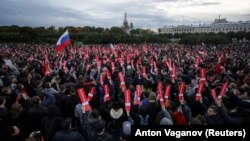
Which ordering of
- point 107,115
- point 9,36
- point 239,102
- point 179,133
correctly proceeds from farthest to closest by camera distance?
point 9,36, point 239,102, point 107,115, point 179,133

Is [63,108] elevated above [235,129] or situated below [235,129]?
below

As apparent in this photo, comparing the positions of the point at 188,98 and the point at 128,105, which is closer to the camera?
the point at 128,105

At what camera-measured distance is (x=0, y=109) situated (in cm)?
702

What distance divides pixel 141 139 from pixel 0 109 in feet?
12.0

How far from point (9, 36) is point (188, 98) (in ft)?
264

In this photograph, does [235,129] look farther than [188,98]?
No

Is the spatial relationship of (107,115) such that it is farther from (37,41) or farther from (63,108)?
(37,41)

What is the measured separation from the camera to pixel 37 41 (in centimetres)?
8412

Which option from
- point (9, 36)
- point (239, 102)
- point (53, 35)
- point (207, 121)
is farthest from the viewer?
point (53, 35)

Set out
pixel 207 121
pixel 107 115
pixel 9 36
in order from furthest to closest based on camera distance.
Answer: pixel 9 36 → pixel 107 115 → pixel 207 121

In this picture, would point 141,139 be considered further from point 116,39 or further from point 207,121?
point 116,39

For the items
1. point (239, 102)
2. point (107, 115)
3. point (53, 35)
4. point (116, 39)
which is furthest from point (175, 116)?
point (53, 35)

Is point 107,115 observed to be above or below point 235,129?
below

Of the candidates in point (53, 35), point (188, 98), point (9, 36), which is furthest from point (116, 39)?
point (188, 98)
